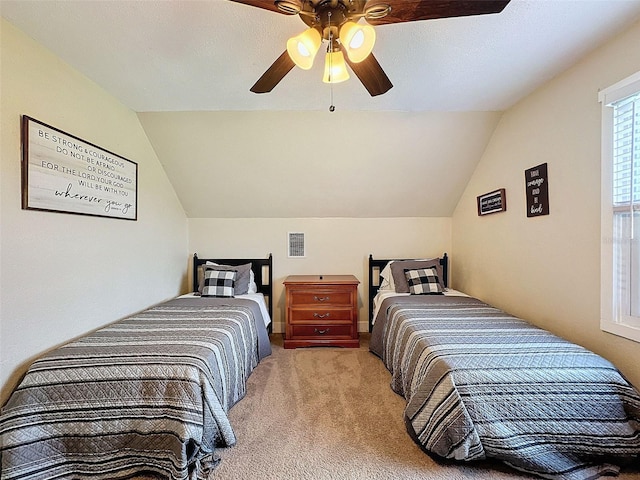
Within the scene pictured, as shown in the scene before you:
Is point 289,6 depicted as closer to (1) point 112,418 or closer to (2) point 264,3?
(2) point 264,3

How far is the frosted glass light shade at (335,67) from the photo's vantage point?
1.49 m

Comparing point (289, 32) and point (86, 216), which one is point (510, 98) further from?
point (86, 216)

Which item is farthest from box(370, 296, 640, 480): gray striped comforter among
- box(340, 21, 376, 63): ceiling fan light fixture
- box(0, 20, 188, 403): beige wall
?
box(0, 20, 188, 403): beige wall

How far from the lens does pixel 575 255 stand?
1999mm

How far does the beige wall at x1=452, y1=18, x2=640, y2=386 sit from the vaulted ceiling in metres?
0.16

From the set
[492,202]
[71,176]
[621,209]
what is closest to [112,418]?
[71,176]

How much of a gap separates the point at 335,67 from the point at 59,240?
1.89 meters

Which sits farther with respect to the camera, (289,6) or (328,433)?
(328,433)

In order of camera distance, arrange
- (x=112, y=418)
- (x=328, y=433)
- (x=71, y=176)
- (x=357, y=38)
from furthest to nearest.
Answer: (x=71, y=176) → (x=328, y=433) → (x=112, y=418) → (x=357, y=38)

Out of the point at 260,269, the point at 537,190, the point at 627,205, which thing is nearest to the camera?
the point at 627,205

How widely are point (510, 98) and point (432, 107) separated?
0.58 meters

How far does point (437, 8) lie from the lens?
119cm

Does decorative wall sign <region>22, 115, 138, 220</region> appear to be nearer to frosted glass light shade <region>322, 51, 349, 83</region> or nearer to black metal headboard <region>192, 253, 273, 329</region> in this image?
black metal headboard <region>192, 253, 273, 329</region>

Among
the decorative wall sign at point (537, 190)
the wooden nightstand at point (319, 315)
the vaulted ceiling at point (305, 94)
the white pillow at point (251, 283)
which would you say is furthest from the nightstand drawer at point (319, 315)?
the decorative wall sign at point (537, 190)
